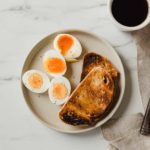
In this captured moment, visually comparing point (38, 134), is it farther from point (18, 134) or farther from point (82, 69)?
point (82, 69)

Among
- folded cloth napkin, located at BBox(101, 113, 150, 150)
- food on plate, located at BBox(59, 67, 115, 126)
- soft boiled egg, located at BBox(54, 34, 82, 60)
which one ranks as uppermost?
soft boiled egg, located at BBox(54, 34, 82, 60)

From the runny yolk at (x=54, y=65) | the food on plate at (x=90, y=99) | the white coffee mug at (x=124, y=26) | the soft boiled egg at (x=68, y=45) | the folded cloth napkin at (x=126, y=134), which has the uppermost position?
the white coffee mug at (x=124, y=26)

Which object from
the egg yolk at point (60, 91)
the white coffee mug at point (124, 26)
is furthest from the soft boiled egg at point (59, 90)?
the white coffee mug at point (124, 26)

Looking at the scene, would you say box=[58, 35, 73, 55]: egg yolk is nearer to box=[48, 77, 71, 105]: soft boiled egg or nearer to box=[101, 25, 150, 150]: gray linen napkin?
box=[48, 77, 71, 105]: soft boiled egg

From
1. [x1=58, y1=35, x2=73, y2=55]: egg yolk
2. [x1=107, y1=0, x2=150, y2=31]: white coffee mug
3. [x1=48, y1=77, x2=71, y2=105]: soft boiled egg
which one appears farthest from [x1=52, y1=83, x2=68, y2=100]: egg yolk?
[x1=107, y1=0, x2=150, y2=31]: white coffee mug

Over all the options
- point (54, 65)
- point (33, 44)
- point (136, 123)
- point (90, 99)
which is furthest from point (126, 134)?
point (33, 44)

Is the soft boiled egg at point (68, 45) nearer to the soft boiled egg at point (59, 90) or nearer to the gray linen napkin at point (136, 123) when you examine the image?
the soft boiled egg at point (59, 90)
